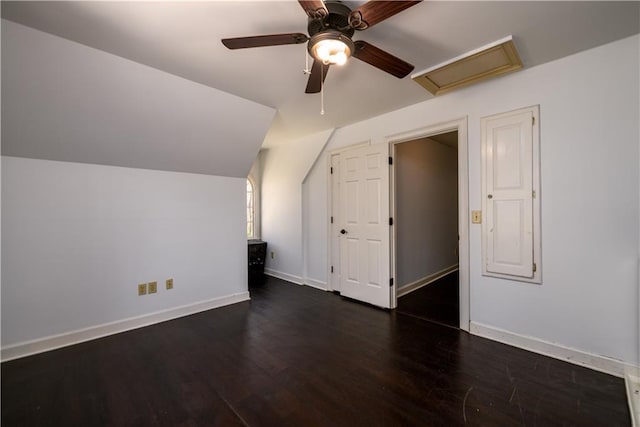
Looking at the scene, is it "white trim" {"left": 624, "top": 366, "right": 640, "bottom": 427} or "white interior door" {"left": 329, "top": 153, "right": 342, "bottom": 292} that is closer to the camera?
"white trim" {"left": 624, "top": 366, "right": 640, "bottom": 427}

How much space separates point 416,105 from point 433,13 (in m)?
1.44

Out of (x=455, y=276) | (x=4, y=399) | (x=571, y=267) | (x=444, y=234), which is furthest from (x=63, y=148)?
(x=455, y=276)

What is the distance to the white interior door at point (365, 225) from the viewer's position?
328cm

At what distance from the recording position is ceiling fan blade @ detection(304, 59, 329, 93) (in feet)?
5.91

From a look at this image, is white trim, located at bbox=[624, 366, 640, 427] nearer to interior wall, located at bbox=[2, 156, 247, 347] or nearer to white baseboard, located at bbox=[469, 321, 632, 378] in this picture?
white baseboard, located at bbox=[469, 321, 632, 378]

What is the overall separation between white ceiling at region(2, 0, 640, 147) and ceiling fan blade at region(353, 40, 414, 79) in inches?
8.8

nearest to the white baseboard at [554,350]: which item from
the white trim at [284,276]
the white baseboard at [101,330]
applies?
the white trim at [284,276]

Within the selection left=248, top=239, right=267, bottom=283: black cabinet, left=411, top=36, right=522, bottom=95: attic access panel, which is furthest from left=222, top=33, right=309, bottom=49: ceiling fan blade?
left=248, top=239, right=267, bottom=283: black cabinet

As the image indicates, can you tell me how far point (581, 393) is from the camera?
173cm

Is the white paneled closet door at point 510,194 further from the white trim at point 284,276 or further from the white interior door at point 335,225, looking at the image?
the white trim at point 284,276

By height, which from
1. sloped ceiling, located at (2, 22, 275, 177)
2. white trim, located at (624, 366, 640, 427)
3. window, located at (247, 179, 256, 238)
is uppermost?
sloped ceiling, located at (2, 22, 275, 177)

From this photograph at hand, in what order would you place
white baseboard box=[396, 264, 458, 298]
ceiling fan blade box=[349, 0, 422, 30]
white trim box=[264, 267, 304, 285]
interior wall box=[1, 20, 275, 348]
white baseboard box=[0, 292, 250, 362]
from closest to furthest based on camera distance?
1. ceiling fan blade box=[349, 0, 422, 30]
2. interior wall box=[1, 20, 275, 348]
3. white baseboard box=[0, 292, 250, 362]
4. white baseboard box=[396, 264, 458, 298]
5. white trim box=[264, 267, 304, 285]

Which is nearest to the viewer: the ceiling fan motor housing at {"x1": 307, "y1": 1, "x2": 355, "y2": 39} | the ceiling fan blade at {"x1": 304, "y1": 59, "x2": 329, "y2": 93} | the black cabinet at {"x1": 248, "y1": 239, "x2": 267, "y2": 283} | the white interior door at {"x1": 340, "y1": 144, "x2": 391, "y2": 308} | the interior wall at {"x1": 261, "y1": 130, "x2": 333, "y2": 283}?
the ceiling fan motor housing at {"x1": 307, "y1": 1, "x2": 355, "y2": 39}

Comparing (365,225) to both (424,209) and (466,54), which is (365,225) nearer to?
(424,209)
